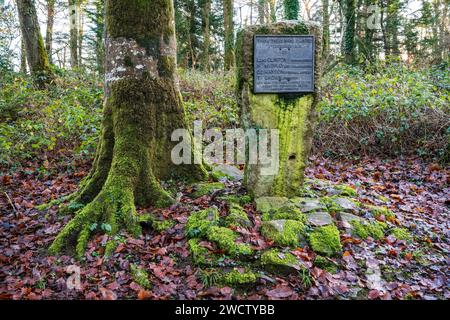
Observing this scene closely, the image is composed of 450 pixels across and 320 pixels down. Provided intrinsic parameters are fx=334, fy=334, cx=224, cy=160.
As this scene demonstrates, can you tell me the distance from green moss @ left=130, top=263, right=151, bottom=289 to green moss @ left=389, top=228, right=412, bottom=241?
10.5ft

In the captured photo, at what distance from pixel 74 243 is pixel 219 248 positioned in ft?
5.69

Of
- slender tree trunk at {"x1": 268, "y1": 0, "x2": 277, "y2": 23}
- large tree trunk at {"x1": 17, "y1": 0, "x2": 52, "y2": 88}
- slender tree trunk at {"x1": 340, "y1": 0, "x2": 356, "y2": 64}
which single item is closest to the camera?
large tree trunk at {"x1": 17, "y1": 0, "x2": 52, "y2": 88}

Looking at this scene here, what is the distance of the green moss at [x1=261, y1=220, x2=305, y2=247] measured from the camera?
12.9 ft

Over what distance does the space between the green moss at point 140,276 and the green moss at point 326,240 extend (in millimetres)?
1912

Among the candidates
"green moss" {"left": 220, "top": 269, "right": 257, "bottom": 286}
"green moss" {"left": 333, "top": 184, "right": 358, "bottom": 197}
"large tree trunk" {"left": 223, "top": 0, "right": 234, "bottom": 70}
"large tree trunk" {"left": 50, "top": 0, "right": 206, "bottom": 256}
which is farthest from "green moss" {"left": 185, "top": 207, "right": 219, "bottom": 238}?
"large tree trunk" {"left": 223, "top": 0, "right": 234, "bottom": 70}

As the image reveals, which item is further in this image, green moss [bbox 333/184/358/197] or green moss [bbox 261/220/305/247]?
green moss [bbox 333/184/358/197]

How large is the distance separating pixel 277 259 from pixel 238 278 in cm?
49

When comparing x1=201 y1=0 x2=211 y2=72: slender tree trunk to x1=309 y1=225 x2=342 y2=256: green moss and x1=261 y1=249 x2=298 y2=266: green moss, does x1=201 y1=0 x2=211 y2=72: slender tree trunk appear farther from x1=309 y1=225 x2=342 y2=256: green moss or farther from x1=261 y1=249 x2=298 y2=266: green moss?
x1=261 y1=249 x2=298 y2=266: green moss

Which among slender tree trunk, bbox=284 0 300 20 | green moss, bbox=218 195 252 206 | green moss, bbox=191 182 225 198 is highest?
slender tree trunk, bbox=284 0 300 20

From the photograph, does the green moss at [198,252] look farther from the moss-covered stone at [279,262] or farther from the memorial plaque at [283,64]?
the memorial plaque at [283,64]

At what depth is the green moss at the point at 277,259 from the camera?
357 centimetres

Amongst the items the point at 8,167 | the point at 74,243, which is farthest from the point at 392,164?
the point at 8,167

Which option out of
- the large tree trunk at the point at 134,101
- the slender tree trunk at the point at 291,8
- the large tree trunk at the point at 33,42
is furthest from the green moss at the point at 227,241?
the slender tree trunk at the point at 291,8

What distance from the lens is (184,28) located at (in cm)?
1716
